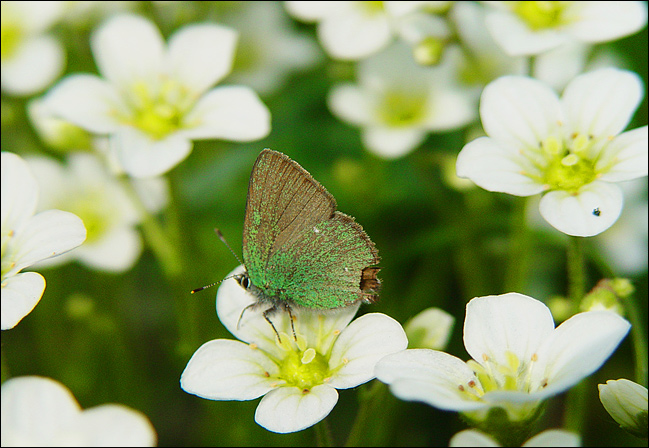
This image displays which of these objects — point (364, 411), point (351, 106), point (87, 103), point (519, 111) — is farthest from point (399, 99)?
point (364, 411)

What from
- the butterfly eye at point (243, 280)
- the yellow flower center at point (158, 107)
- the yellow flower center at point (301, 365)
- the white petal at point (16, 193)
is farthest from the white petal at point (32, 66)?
the yellow flower center at point (301, 365)

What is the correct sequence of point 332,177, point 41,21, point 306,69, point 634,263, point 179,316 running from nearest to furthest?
point 179,316
point 41,21
point 634,263
point 332,177
point 306,69

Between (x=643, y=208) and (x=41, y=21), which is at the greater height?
(x=41, y=21)

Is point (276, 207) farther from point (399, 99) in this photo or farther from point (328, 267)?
point (399, 99)

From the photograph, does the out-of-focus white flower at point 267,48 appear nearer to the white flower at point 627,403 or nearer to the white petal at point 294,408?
the white petal at point 294,408

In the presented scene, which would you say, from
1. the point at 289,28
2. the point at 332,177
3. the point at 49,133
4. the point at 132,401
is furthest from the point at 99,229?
the point at 289,28

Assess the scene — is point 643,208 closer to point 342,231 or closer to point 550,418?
point 550,418
